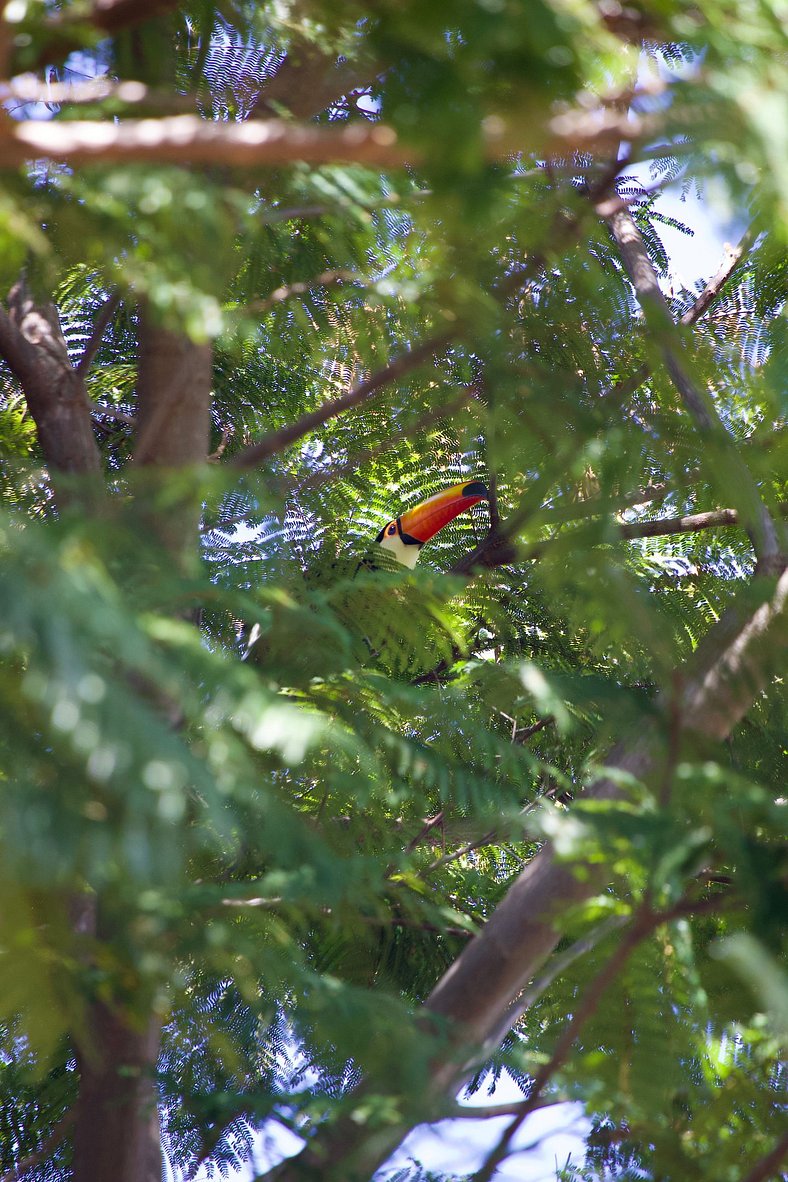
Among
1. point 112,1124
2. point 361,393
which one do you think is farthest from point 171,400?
point 112,1124

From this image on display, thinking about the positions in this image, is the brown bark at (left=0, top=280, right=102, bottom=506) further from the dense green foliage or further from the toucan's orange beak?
the toucan's orange beak

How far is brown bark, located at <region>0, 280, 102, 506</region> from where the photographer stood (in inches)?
→ 108

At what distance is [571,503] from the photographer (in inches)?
80.4

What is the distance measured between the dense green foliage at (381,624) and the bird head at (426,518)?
130 cm

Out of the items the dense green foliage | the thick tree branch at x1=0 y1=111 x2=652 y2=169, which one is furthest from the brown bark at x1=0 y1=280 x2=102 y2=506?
the thick tree branch at x1=0 y1=111 x2=652 y2=169

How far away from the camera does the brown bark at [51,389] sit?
108 inches

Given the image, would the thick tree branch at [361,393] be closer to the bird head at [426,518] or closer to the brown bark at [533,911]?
the brown bark at [533,911]

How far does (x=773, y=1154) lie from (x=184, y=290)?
4.49 feet

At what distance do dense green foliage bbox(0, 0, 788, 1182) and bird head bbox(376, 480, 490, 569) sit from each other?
1.30m

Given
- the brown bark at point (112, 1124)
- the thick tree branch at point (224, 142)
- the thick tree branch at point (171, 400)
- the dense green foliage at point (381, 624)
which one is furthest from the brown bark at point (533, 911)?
the thick tree branch at point (171, 400)

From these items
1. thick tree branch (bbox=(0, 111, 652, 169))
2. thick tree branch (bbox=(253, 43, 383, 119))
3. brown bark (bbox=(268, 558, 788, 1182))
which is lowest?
brown bark (bbox=(268, 558, 788, 1182))

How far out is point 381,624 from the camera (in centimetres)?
228

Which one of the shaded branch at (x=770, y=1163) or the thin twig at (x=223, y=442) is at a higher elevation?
the thin twig at (x=223, y=442)

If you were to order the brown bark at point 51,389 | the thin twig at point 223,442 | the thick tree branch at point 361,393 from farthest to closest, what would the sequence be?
the thin twig at point 223,442, the brown bark at point 51,389, the thick tree branch at point 361,393
